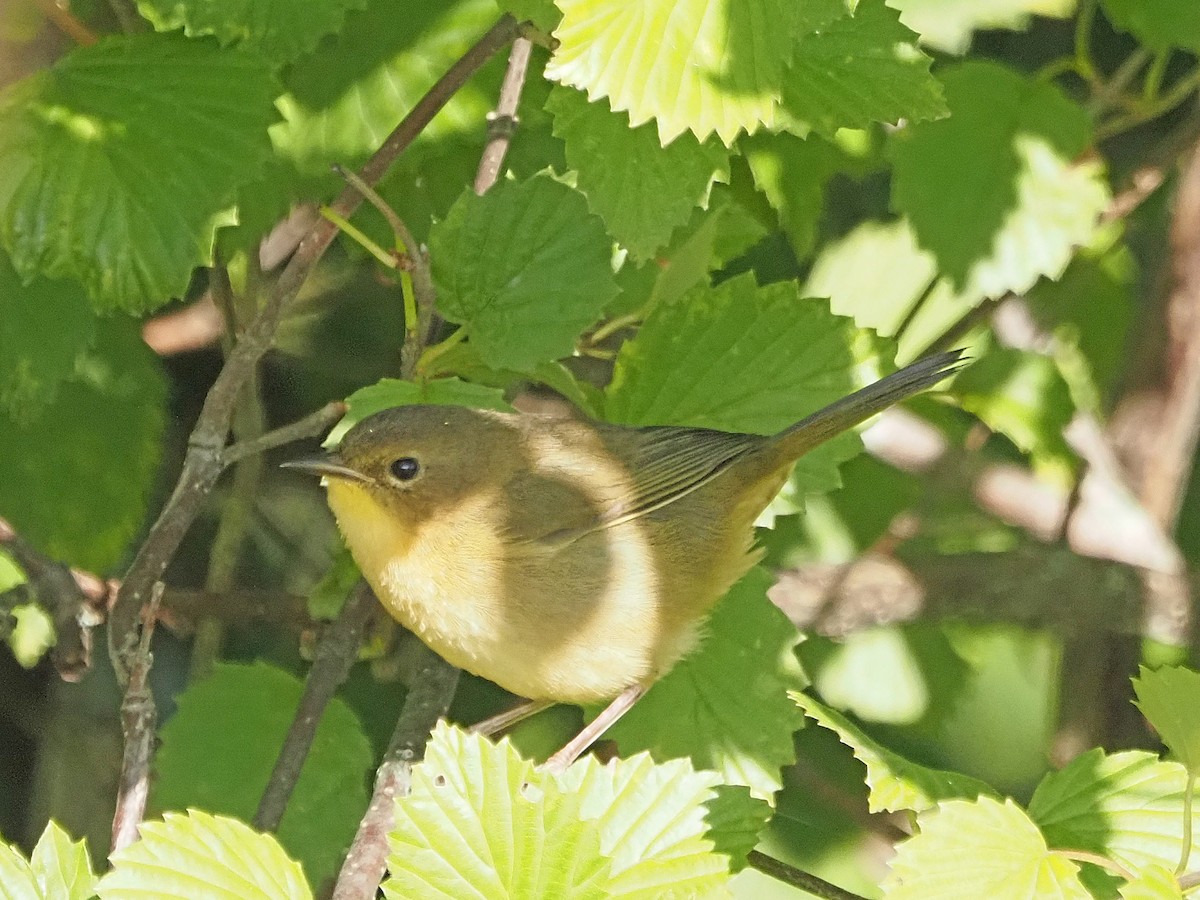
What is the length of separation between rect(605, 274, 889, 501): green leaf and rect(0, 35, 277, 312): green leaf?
83 centimetres

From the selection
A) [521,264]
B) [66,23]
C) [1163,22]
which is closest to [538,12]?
[521,264]

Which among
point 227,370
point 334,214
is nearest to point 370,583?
point 227,370

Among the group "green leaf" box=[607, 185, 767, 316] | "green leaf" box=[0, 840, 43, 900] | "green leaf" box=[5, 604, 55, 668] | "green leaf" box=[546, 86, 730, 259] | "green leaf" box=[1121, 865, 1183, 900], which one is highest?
"green leaf" box=[546, 86, 730, 259]

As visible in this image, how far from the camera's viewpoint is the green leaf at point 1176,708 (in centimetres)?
184

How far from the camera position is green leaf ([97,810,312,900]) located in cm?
164

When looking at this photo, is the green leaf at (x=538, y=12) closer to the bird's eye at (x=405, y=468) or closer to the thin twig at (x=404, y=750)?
the thin twig at (x=404, y=750)

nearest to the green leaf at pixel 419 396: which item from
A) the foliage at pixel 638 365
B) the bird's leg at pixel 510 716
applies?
the foliage at pixel 638 365

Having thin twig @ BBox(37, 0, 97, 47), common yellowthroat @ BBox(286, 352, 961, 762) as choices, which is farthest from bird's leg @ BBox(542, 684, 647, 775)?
thin twig @ BBox(37, 0, 97, 47)

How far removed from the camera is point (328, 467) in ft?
8.68

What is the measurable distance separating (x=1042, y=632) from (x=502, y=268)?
196 centimetres

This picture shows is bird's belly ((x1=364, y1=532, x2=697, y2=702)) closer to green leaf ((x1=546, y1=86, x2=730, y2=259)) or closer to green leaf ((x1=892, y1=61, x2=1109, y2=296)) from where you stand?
green leaf ((x1=546, y1=86, x2=730, y2=259))

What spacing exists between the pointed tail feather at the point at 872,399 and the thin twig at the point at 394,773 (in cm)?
82

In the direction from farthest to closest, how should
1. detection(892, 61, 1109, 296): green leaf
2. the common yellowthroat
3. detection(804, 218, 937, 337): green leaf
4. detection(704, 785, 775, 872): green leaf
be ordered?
detection(804, 218, 937, 337): green leaf, detection(892, 61, 1109, 296): green leaf, the common yellowthroat, detection(704, 785, 775, 872): green leaf

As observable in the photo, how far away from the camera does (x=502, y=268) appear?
2.48m
